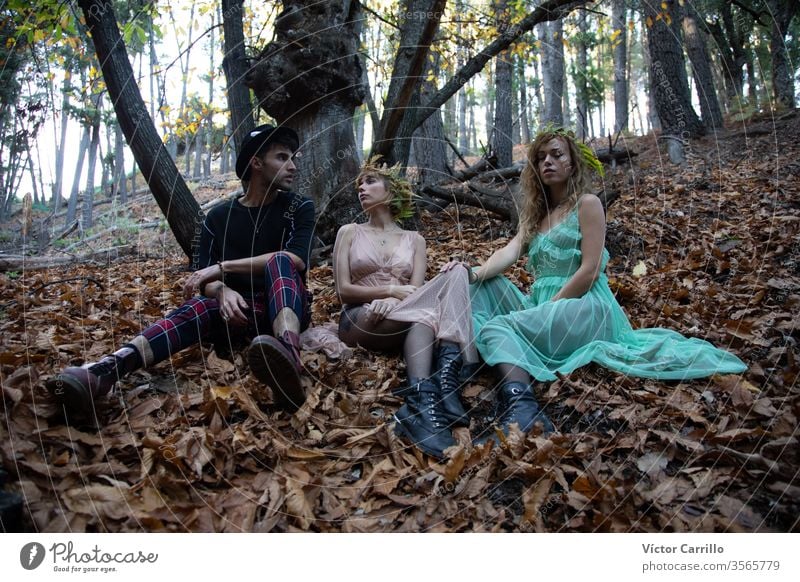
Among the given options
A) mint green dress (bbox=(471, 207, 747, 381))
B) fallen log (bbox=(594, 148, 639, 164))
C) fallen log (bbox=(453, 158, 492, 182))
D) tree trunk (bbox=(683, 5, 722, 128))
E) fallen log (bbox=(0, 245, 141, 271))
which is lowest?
mint green dress (bbox=(471, 207, 747, 381))

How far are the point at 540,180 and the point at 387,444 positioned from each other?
72.5 inches

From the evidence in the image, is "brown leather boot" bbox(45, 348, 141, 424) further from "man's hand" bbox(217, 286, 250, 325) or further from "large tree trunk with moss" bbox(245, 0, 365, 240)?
"large tree trunk with moss" bbox(245, 0, 365, 240)

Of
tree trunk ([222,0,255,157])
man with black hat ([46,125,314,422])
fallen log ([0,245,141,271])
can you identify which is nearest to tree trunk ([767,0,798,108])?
tree trunk ([222,0,255,157])

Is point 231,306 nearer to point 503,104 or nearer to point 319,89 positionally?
point 319,89

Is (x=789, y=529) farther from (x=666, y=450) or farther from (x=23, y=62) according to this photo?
(x=23, y=62)

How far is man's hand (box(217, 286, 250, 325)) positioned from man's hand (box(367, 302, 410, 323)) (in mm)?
654

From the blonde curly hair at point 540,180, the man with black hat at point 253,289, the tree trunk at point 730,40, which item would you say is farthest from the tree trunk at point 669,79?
the man with black hat at point 253,289

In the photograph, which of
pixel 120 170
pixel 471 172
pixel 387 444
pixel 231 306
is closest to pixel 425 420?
pixel 387 444

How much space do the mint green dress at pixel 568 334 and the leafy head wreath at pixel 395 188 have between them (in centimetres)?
76

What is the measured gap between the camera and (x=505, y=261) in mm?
2877

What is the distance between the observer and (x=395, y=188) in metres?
3.18

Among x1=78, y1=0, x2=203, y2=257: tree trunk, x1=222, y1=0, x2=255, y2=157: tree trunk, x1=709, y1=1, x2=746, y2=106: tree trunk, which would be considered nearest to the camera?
x1=78, y1=0, x2=203, y2=257: tree trunk

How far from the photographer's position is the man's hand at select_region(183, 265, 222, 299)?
2.56m

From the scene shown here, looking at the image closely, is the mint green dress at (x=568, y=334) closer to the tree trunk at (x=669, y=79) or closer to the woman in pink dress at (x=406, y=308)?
the woman in pink dress at (x=406, y=308)
